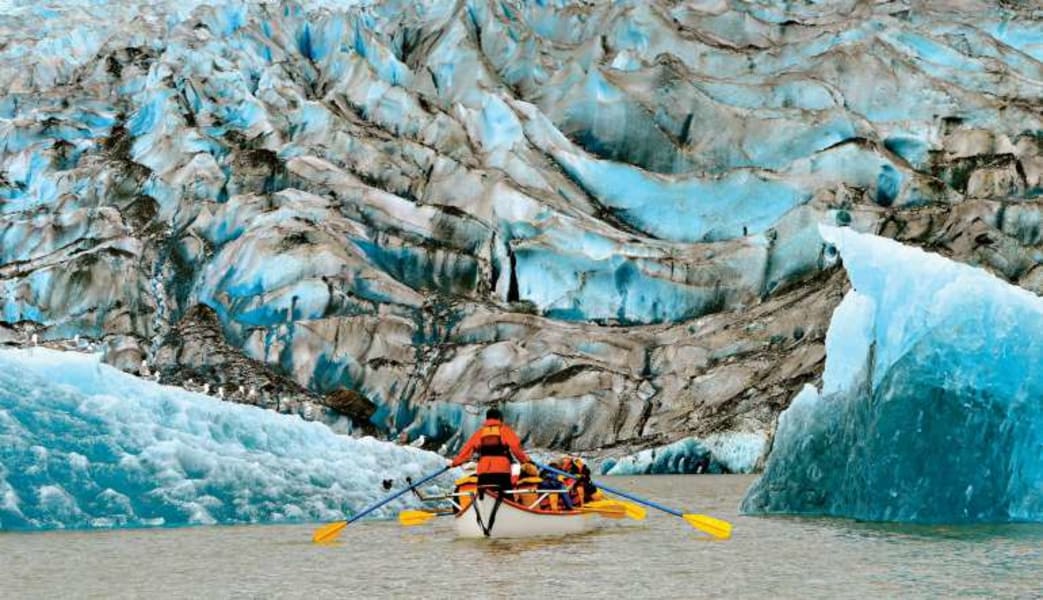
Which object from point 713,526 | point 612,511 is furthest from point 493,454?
point 612,511

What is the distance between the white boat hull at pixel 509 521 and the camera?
1588 cm

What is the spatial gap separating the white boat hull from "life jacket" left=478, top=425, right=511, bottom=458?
534mm

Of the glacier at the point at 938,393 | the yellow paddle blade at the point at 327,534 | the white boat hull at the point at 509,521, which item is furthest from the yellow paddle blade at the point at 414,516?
the glacier at the point at 938,393

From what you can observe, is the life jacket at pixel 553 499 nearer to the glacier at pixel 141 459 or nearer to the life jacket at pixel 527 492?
the life jacket at pixel 527 492

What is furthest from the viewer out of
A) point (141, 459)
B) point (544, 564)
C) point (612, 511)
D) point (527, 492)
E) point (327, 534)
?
point (612, 511)

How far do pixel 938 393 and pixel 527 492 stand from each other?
5.23 metres

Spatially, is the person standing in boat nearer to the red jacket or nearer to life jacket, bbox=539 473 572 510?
the red jacket

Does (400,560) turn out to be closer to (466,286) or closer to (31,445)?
(31,445)

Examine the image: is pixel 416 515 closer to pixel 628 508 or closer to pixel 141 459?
pixel 628 508

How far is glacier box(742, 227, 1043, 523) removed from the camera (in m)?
15.0

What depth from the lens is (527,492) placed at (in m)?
16.9

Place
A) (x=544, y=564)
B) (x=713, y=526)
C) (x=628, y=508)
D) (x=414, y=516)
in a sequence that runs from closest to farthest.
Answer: (x=544, y=564)
(x=713, y=526)
(x=414, y=516)
(x=628, y=508)

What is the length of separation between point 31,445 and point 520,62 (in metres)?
42.3

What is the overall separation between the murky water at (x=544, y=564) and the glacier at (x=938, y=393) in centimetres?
66
